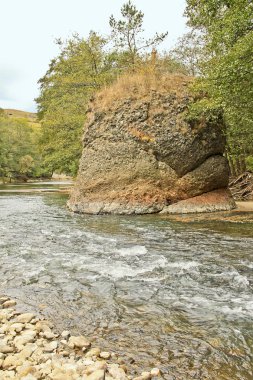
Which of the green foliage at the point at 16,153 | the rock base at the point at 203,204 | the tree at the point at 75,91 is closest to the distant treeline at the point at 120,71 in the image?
the tree at the point at 75,91

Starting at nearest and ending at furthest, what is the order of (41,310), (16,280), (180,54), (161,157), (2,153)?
(41,310)
(16,280)
(161,157)
(180,54)
(2,153)

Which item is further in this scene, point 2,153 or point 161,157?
point 2,153

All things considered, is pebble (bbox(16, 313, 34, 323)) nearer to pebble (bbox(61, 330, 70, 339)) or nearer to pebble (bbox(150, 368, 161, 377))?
pebble (bbox(61, 330, 70, 339))

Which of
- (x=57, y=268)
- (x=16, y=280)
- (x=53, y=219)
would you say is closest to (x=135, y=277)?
(x=57, y=268)

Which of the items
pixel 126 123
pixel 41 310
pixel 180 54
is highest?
pixel 180 54

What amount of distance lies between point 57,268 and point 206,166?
13.4m

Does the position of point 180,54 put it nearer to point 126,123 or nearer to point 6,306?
point 126,123

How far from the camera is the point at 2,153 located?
68.8 meters

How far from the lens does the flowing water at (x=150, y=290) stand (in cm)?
446

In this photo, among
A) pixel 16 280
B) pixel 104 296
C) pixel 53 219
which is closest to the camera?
pixel 104 296

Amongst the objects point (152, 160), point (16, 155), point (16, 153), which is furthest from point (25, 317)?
point (16, 155)

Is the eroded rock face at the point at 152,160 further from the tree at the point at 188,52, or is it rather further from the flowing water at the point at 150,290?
the tree at the point at 188,52

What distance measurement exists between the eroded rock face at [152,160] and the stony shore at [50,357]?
1334 centimetres

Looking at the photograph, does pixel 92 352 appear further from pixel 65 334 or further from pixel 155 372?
pixel 155 372
